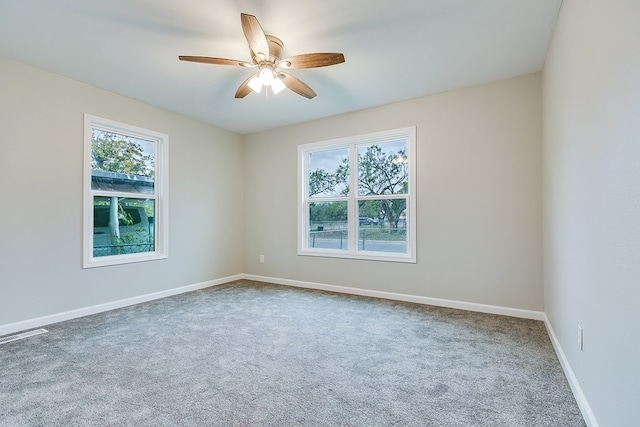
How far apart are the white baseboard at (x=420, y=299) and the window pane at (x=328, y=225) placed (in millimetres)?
599

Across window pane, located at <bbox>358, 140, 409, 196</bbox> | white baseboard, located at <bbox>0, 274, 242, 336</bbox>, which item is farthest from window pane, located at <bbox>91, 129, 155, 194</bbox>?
window pane, located at <bbox>358, 140, 409, 196</bbox>

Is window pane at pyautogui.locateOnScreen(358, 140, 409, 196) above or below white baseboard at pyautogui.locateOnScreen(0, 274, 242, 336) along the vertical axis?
above

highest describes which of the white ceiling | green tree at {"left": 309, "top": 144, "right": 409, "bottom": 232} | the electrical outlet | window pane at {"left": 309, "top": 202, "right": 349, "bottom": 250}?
the white ceiling

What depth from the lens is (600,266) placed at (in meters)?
1.47

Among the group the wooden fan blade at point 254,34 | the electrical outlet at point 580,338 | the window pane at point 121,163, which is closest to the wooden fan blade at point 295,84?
the wooden fan blade at point 254,34

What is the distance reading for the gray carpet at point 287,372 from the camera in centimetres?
166

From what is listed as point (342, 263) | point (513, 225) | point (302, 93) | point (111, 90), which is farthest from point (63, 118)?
point (513, 225)

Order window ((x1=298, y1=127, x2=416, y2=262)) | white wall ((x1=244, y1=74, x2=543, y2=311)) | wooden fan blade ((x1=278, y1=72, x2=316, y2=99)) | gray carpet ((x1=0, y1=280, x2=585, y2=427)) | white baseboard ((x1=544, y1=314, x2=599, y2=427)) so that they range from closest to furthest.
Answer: white baseboard ((x1=544, y1=314, x2=599, y2=427))
gray carpet ((x1=0, y1=280, x2=585, y2=427))
wooden fan blade ((x1=278, y1=72, x2=316, y2=99))
white wall ((x1=244, y1=74, x2=543, y2=311))
window ((x1=298, y1=127, x2=416, y2=262))

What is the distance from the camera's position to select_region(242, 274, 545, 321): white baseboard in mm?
3221

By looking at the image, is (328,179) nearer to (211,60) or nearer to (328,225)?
(328,225)

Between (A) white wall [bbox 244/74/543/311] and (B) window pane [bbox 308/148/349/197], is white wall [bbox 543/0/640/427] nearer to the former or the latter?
(A) white wall [bbox 244/74/543/311]

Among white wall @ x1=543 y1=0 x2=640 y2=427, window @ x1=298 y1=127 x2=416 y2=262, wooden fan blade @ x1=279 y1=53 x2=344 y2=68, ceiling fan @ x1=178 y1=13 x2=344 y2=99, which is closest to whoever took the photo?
white wall @ x1=543 y1=0 x2=640 y2=427

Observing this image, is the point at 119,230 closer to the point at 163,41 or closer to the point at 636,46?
the point at 163,41

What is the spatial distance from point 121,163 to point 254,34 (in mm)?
2705
